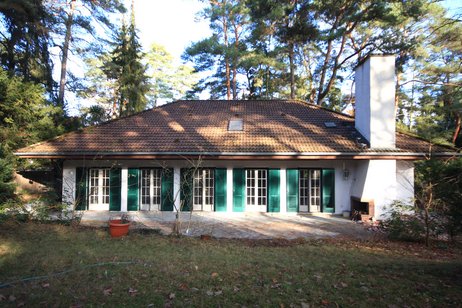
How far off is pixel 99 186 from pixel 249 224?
7015mm

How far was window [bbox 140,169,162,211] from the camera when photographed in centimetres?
1272

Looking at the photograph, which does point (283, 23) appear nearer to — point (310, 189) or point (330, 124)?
point (330, 124)

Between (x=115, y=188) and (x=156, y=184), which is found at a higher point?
(x=156, y=184)

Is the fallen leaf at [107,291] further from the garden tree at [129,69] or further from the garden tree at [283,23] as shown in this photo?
the garden tree at [129,69]

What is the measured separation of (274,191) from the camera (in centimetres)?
1247

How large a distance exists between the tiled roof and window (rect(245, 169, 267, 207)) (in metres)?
1.36

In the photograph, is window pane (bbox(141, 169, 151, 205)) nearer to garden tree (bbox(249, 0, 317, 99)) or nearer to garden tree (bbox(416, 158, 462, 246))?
garden tree (bbox(416, 158, 462, 246))

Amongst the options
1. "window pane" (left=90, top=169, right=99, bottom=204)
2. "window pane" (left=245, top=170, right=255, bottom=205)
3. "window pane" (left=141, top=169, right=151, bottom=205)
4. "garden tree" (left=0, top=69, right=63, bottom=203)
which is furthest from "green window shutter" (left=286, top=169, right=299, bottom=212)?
"garden tree" (left=0, top=69, right=63, bottom=203)

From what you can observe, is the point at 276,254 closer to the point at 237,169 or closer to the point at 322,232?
the point at 322,232

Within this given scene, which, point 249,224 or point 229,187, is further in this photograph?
point 229,187

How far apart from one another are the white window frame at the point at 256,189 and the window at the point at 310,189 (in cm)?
158

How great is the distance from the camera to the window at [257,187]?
12602 millimetres

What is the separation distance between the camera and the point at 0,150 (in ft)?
30.7

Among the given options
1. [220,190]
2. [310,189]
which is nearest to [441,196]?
[310,189]
